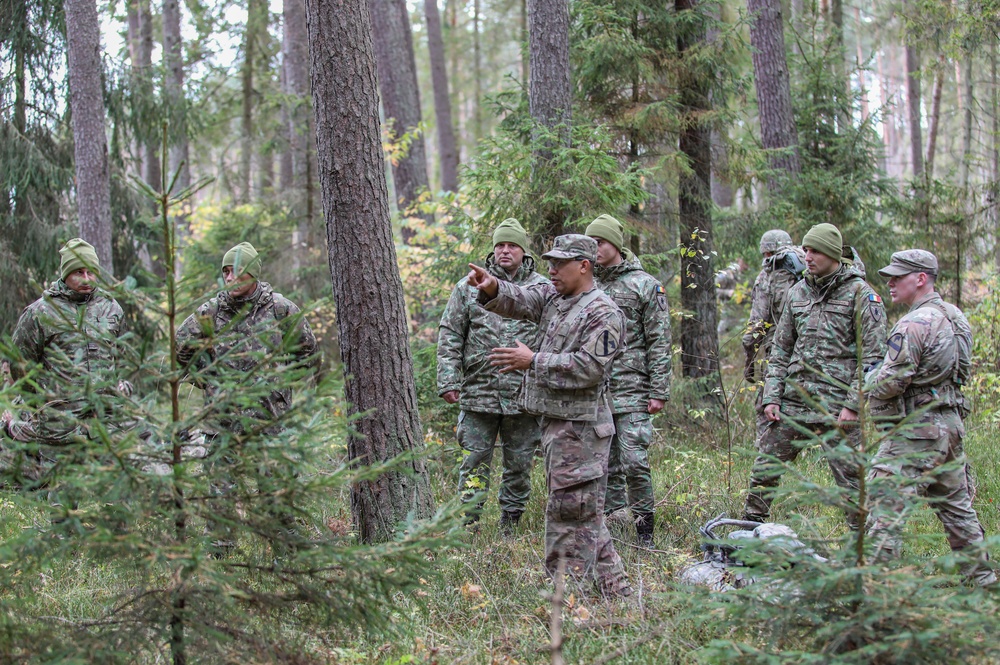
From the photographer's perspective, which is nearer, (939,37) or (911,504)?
(911,504)

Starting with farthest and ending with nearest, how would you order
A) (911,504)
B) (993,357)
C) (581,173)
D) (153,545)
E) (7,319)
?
1. (7,319)
2. (993,357)
3. (581,173)
4. (911,504)
5. (153,545)

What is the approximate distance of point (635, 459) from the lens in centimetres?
648

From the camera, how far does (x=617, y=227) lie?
669 cm

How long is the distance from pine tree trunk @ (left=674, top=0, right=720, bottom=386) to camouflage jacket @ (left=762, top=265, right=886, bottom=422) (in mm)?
4069

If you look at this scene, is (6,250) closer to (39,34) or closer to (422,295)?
(39,34)

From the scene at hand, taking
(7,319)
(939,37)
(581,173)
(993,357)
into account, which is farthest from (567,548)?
(939,37)

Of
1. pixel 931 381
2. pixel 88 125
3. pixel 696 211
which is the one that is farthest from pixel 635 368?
pixel 88 125

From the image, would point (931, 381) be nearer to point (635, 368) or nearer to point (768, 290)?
point (635, 368)

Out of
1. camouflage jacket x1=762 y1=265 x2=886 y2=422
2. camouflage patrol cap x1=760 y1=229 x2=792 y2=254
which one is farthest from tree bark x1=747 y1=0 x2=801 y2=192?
camouflage jacket x1=762 y1=265 x2=886 y2=422

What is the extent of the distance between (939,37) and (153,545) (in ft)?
50.7

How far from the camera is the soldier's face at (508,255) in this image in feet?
A: 21.4

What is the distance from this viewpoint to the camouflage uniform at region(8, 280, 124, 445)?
131 inches

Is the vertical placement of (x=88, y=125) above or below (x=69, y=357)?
above

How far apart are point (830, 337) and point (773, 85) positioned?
8461 mm
